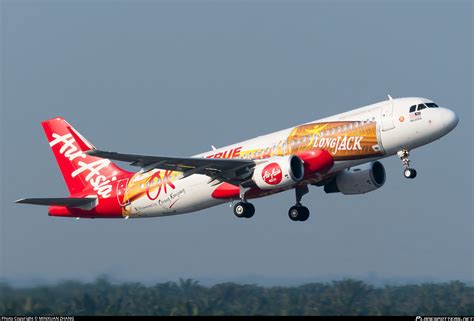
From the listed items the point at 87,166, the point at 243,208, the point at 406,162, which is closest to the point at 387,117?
the point at 406,162

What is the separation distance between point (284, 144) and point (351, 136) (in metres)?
3.79

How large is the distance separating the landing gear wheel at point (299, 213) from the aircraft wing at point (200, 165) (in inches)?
184

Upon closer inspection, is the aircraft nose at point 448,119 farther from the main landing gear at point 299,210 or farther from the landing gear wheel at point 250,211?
the landing gear wheel at point 250,211

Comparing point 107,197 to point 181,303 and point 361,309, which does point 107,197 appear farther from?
point 361,309

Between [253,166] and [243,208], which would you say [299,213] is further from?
[253,166]

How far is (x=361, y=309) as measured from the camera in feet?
157

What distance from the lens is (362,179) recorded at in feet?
188

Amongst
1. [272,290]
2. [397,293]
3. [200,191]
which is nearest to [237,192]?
[200,191]

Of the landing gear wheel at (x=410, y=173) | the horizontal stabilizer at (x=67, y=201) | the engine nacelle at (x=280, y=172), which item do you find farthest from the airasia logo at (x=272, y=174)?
the horizontal stabilizer at (x=67, y=201)

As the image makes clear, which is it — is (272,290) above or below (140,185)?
below

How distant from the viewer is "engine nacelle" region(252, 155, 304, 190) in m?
51.9

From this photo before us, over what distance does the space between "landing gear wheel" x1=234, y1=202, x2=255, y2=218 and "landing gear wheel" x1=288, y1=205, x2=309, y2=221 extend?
3355mm

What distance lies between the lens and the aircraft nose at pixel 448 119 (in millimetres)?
50531

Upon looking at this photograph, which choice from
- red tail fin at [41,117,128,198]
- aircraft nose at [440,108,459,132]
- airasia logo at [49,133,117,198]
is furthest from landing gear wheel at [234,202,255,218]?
aircraft nose at [440,108,459,132]
